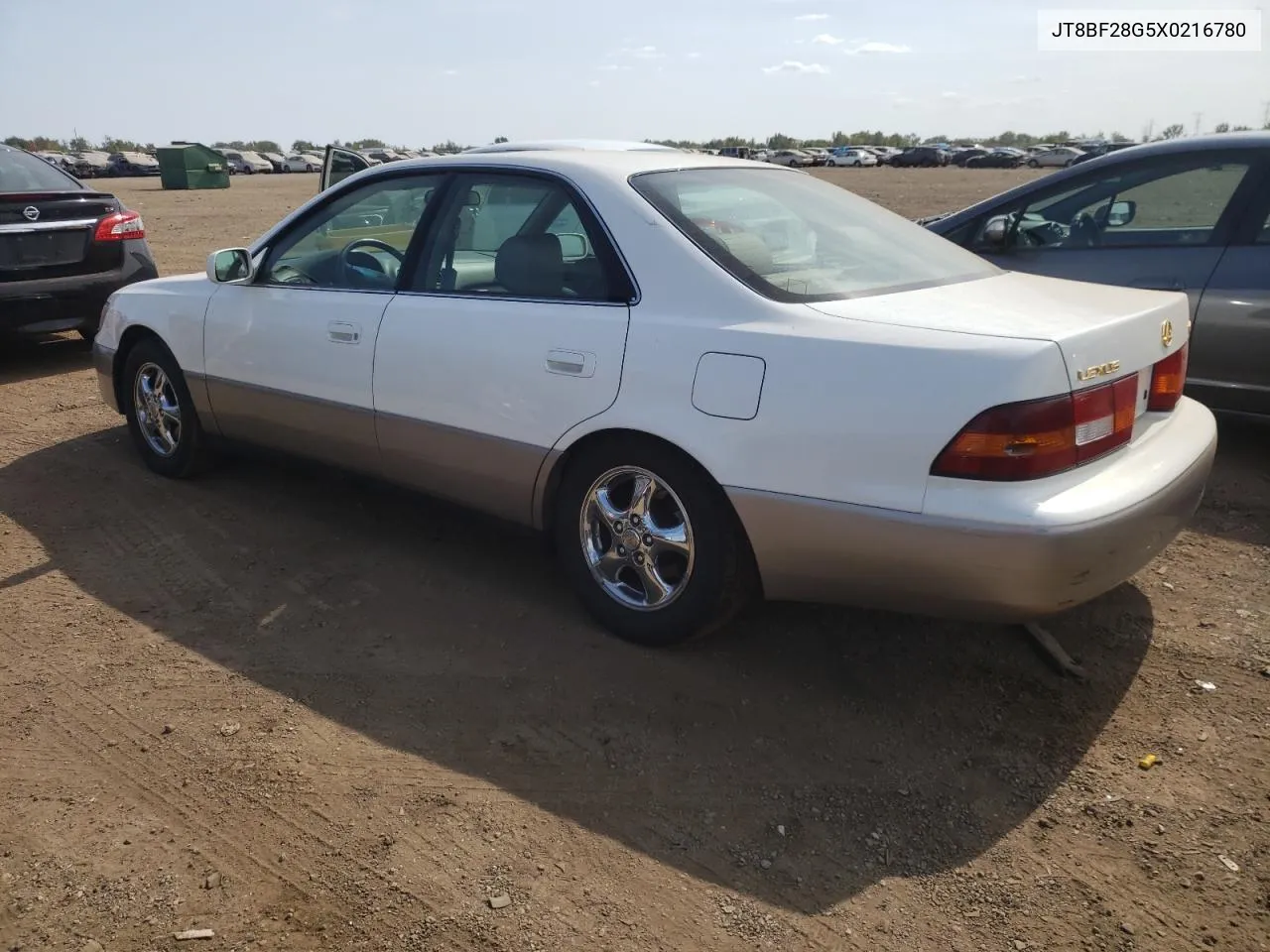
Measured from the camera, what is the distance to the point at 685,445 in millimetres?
3029

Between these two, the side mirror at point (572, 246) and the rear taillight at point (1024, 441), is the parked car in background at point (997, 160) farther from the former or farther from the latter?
the rear taillight at point (1024, 441)

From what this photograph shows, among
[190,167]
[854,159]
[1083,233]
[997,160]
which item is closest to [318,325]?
[1083,233]

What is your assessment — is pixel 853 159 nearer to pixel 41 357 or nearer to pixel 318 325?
pixel 41 357

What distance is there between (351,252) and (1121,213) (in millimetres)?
3899

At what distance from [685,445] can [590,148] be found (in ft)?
4.95

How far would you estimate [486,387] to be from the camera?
3.55m

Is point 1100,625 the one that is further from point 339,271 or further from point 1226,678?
point 339,271

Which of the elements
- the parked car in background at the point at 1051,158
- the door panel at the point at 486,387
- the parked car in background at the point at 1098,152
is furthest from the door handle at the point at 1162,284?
the parked car in background at the point at 1051,158

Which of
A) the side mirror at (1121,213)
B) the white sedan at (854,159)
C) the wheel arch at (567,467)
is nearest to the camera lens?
the wheel arch at (567,467)

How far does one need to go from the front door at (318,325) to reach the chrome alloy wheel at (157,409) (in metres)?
0.46

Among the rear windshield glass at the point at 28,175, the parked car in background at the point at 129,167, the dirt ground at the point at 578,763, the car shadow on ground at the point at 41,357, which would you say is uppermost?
the parked car in background at the point at 129,167

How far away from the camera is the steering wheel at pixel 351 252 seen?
13.2 ft

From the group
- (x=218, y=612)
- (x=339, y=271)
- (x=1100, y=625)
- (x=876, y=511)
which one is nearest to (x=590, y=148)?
(x=339, y=271)

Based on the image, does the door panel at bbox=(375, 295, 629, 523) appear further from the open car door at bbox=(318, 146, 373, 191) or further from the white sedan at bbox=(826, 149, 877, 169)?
the white sedan at bbox=(826, 149, 877, 169)
